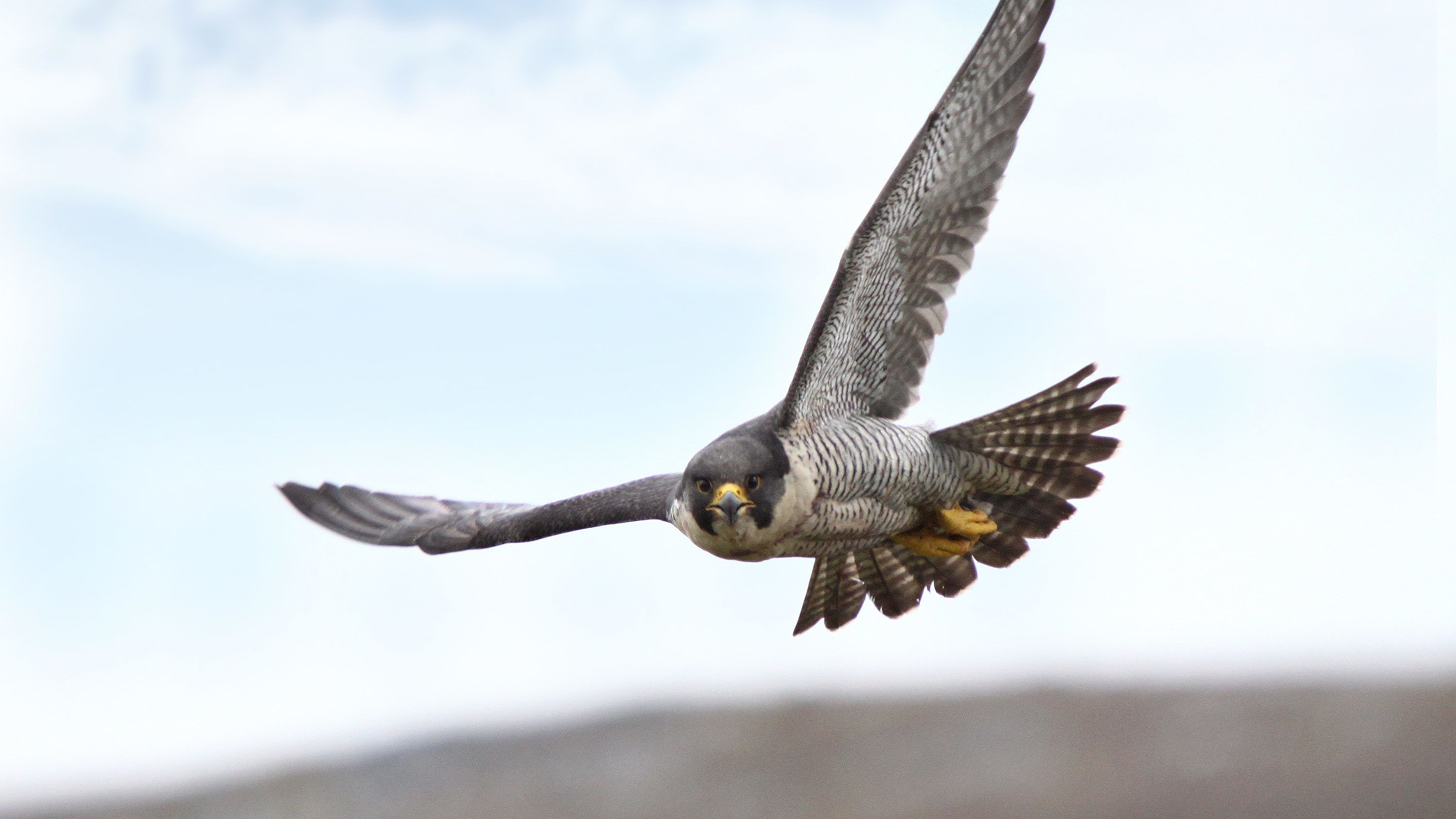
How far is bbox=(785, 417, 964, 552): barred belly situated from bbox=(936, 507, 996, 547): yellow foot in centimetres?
6

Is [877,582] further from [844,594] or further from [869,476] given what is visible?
[869,476]

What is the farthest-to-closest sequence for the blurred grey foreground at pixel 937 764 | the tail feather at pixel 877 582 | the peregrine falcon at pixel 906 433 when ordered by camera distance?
the blurred grey foreground at pixel 937 764
the tail feather at pixel 877 582
the peregrine falcon at pixel 906 433

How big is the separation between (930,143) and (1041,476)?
5.97ft

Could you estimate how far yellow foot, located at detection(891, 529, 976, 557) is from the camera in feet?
23.6

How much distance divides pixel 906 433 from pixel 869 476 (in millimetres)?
447

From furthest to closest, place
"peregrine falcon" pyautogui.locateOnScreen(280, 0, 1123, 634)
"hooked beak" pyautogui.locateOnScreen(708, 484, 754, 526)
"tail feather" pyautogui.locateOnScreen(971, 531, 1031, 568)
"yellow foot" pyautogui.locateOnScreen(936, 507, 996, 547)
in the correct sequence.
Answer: "tail feather" pyautogui.locateOnScreen(971, 531, 1031, 568)
"yellow foot" pyautogui.locateOnScreen(936, 507, 996, 547)
"peregrine falcon" pyautogui.locateOnScreen(280, 0, 1123, 634)
"hooked beak" pyautogui.locateOnScreen(708, 484, 754, 526)

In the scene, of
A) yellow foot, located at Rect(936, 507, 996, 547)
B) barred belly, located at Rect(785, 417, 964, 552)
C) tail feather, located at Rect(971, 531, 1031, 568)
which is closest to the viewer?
barred belly, located at Rect(785, 417, 964, 552)

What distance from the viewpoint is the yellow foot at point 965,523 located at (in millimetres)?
7121

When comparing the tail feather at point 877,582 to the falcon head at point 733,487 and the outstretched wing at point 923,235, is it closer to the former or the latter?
the outstretched wing at point 923,235

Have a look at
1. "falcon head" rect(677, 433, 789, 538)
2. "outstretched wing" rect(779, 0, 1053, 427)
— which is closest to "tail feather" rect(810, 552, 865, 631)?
"outstretched wing" rect(779, 0, 1053, 427)

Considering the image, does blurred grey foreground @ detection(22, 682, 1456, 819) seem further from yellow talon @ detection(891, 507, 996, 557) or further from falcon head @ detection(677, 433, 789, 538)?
falcon head @ detection(677, 433, 789, 538)

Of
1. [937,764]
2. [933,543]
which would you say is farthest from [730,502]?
[937,764]

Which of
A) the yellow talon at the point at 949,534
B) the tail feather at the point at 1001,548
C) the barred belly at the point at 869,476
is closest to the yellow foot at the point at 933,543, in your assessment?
the yellow talon at the point at 949,534

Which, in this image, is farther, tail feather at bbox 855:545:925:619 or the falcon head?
tail feather at bbox 855:545:925:619
